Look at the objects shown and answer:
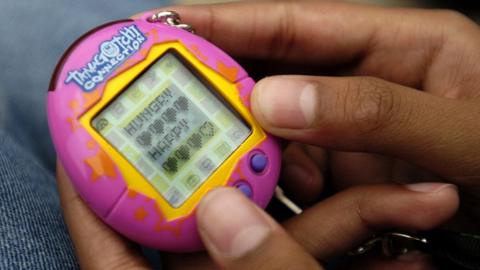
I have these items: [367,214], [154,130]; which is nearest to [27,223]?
[154,130]

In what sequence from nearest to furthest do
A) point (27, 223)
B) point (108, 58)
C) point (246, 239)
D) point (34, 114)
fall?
1. point (246, 239)
2. point (108, 58)
3. point (27, 223)
4. point (34, 114)

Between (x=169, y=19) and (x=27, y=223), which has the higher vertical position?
(x=169, y=19)

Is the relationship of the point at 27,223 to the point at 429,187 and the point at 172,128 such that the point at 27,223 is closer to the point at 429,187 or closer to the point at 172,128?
the point at 172,128

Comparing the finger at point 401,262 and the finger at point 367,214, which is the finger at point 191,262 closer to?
the finger at point 367,214

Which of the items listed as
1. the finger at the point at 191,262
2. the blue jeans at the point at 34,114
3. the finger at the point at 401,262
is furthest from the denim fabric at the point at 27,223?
the finger at the point at 401,262

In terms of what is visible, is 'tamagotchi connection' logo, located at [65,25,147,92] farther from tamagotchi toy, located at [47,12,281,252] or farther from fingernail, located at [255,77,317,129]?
fingernail, located at [255,77,317,129]

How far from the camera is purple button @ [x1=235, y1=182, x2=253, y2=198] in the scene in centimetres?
69

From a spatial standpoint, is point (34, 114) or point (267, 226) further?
point (34, 114)

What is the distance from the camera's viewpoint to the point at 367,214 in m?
0.73

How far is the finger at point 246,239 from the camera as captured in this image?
58 cm

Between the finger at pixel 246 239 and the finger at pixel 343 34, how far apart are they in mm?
342

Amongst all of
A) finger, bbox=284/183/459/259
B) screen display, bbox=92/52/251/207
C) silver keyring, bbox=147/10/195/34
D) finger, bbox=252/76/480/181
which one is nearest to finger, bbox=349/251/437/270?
finger, bbox=284/183/459/259

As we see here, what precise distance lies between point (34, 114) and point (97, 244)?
1.33ft

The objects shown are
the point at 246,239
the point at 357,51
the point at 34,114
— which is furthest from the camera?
the point at 34,114
